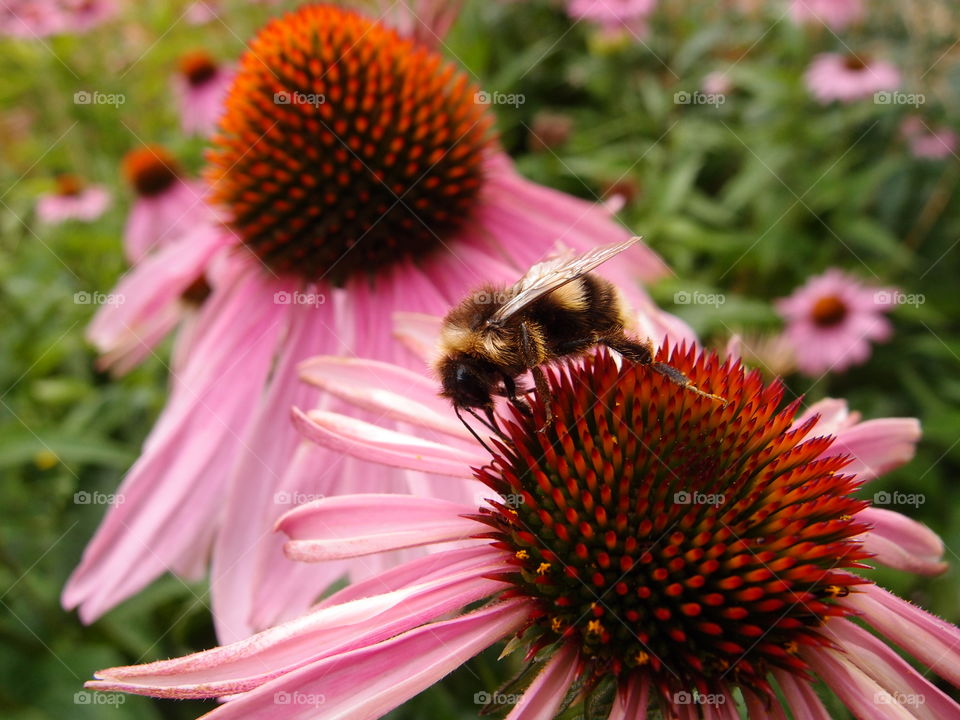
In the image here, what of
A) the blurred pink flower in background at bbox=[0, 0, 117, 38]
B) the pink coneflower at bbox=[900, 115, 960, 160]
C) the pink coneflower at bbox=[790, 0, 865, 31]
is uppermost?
the pink coneflower at bbox=[790, 0, 865, 31]

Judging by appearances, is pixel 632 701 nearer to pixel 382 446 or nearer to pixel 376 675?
pixel 376 675

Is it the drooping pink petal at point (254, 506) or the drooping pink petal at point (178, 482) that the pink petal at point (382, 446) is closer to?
the drooping pink petal at point (254, 506)

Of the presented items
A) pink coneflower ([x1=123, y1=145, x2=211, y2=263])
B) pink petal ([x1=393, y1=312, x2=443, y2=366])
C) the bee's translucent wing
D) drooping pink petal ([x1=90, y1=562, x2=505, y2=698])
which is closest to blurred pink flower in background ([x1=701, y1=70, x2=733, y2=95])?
pink coneflower ([x1=123, y1=145, x2=211, y2=263])

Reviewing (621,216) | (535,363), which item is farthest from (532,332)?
(621,216)

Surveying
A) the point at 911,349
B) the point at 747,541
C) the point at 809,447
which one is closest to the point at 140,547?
the point at 747,541

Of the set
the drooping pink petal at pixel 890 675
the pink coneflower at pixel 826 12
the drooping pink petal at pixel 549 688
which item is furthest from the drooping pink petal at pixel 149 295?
the pink coneflower at pixel 826 12

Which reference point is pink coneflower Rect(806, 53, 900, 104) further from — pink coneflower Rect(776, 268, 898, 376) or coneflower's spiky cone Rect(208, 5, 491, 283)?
coneflower's spiky cone Rect(208, 5, 491, 283)

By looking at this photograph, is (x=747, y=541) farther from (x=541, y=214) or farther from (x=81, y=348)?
(x=81, y=348)
